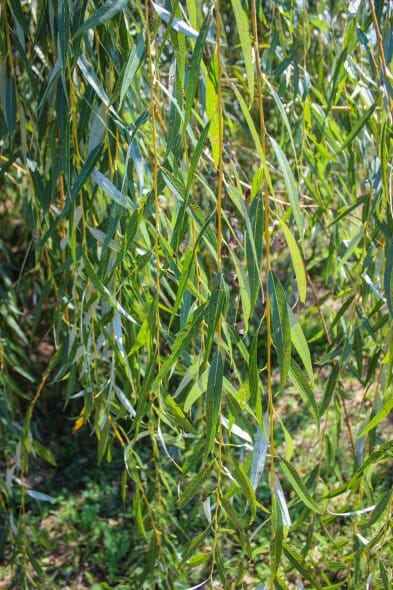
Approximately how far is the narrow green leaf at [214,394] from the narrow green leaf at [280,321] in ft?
0.18

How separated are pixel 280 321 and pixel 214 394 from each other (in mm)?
91

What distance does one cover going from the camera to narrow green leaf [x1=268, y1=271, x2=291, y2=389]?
0.66m

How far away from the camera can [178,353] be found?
70 cm

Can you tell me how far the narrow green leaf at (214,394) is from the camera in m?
0.67

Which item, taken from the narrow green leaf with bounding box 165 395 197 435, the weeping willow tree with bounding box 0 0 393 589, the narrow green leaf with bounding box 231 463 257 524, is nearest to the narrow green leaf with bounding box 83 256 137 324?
the weeping willow tree with bounding box 0 0 393 589

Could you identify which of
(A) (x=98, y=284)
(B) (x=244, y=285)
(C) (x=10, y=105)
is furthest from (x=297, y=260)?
(C) (x=10, y=105)

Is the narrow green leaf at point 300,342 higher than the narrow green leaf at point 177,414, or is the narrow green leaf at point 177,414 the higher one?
the narrow green leaf at point 300,342

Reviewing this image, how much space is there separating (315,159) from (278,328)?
679 millimetres

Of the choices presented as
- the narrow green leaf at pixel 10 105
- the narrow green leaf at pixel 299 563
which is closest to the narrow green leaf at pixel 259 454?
the narrow green leaf at pixel 299 563

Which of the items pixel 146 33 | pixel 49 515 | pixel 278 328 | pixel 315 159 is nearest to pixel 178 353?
pixel 278 328

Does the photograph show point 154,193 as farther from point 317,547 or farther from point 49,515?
point 49,515

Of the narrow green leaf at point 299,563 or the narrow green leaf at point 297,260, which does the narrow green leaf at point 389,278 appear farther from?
the narrow green leaf at point 299,563

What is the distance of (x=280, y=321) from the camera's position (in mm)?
664

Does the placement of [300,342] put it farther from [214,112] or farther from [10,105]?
[10,105]
